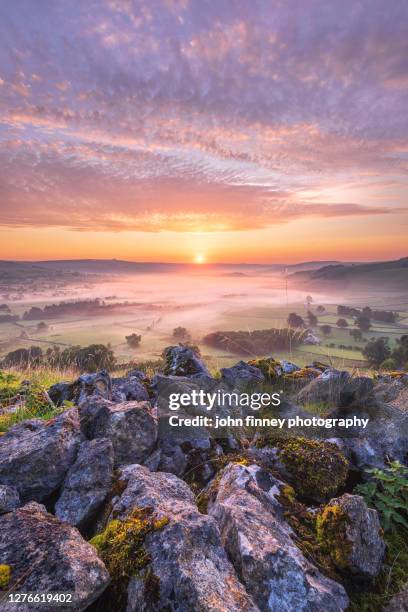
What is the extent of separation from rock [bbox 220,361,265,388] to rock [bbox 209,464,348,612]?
4.72m

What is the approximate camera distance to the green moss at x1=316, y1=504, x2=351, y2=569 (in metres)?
3.87

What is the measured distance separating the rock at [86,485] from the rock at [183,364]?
4.47 m

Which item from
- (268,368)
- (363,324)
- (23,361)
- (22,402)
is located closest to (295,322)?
(268,368)

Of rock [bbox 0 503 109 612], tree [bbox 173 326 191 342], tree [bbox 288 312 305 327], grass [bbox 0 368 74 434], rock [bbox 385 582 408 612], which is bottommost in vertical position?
tree [bbox 173 326 191 342]

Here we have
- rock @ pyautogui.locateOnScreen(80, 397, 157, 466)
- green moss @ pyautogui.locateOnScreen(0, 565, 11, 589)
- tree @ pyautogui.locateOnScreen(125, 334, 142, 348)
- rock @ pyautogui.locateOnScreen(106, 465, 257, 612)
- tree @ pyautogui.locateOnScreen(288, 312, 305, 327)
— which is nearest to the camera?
green moss @ pyautogui.locateOnScreen(0, 565, 11, 589)

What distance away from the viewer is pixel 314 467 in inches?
205

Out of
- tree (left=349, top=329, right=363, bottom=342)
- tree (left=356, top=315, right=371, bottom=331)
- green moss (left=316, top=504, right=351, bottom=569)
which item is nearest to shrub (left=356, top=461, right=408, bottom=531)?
green moss (left=316, top=504, right=351, bottom=569)

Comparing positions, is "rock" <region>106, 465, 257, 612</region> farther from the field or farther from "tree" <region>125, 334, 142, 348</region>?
"tree" <region>125, 334, 142, 348</region>

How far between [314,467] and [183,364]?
4.95 m

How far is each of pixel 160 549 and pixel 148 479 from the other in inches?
48.6

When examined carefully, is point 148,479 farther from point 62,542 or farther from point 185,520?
point 62,542

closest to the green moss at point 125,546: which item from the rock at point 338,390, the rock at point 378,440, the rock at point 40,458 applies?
the rock at point 40,458

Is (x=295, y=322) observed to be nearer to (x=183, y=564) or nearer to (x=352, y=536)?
(x=352, y=536)

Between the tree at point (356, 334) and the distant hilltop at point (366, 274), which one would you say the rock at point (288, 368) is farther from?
the distant hilltop at point (366, 274)
